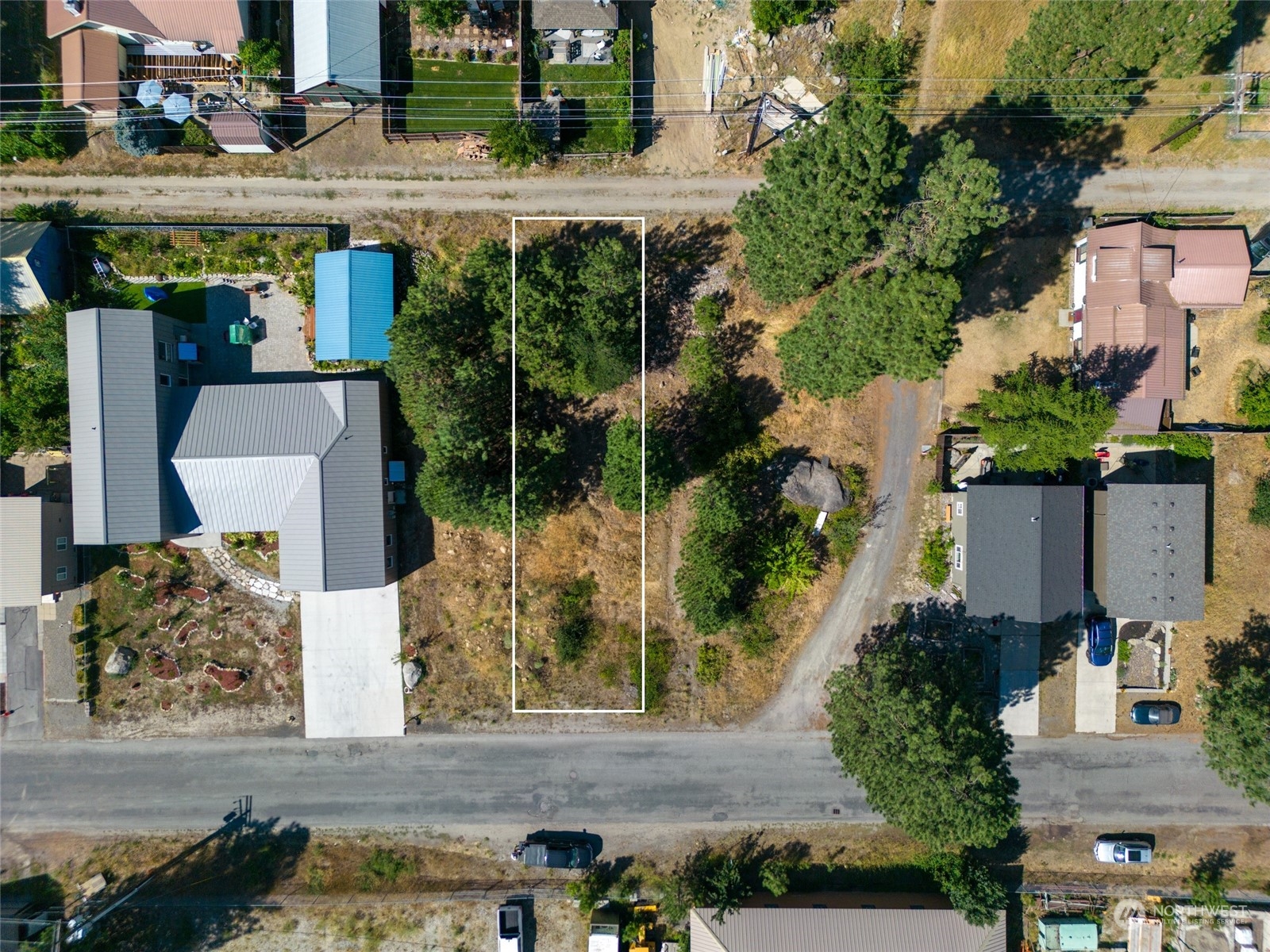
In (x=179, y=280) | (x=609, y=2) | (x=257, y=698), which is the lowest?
(x=257, y=698)

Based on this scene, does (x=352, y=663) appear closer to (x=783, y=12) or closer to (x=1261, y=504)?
(x=783, y=12)

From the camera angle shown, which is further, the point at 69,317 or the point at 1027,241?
the point at 1027,241

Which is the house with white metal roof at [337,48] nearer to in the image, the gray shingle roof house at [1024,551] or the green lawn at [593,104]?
the green lawn at [593,104]

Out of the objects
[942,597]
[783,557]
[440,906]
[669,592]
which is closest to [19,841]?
[440,906]

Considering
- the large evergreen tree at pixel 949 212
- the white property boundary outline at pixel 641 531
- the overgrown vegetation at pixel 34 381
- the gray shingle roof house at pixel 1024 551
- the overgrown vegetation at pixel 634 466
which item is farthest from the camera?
the white property boundary outline at pixel 641 531

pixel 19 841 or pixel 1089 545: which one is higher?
pixel 1089 545

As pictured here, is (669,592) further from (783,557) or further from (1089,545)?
(1089,545)

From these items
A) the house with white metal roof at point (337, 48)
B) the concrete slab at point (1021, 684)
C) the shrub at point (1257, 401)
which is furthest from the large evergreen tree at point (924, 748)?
the house with white metal roof at point (337, 48)

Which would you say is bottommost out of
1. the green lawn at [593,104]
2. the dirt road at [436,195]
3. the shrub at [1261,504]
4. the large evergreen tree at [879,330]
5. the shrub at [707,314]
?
the shrub at [1261,504]
